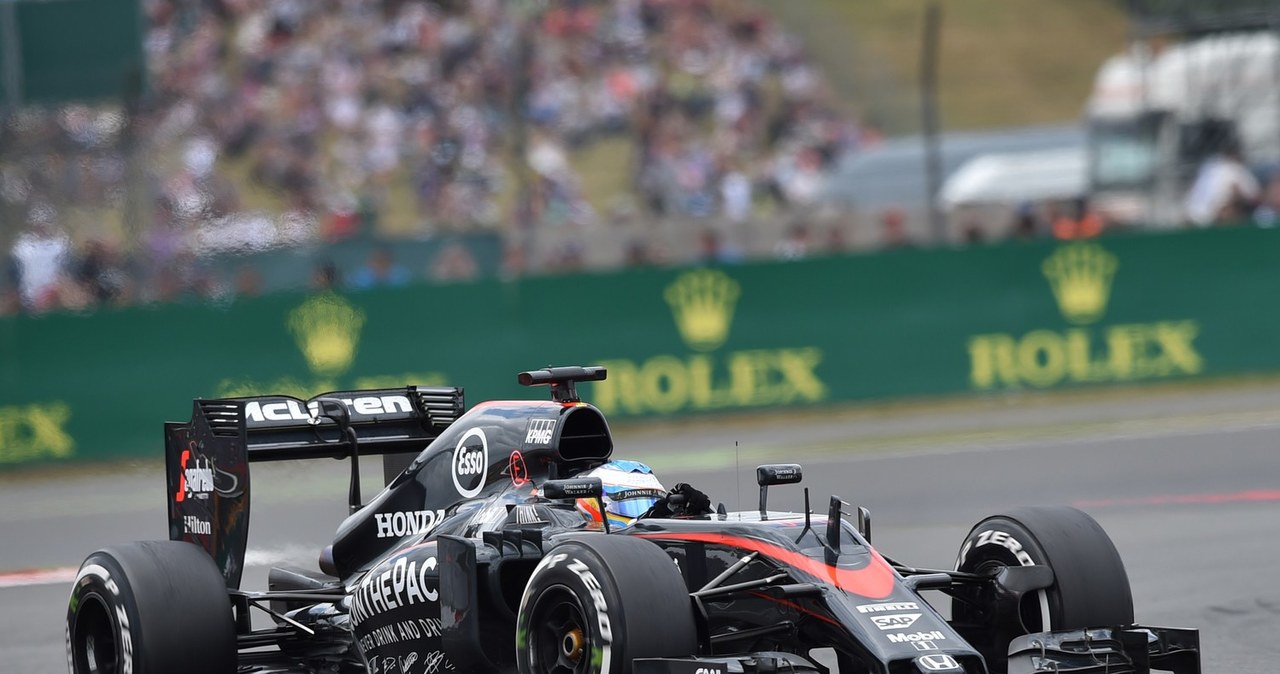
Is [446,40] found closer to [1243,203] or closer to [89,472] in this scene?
[89,472]

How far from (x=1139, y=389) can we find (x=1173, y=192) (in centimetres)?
439

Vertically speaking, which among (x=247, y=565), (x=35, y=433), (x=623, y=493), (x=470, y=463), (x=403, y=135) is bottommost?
(x=247, y=565)

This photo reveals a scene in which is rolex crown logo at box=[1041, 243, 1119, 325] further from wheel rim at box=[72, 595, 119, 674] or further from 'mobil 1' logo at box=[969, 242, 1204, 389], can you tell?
wheel rim at box=[72, 595, 119, 674]

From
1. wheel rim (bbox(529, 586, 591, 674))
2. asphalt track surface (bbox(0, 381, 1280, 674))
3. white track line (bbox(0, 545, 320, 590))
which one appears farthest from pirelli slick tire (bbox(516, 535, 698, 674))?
white track line (bbox(0, 545, 320, 590))

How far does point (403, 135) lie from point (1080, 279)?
7.61m

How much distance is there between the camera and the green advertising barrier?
16.7 metres

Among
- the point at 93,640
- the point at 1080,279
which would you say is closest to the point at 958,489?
the point at 1080,279

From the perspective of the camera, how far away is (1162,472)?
13469 millimetres

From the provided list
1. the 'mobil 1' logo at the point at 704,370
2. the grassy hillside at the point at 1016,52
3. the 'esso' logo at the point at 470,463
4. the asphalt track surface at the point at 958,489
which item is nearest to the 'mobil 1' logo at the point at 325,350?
the asphalt track surface at the point at 958,489

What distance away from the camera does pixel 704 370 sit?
1767cm

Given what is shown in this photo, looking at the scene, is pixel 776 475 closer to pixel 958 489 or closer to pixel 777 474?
pixel 777 474

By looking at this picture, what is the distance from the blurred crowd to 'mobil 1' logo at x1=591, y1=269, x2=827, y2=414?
131 cm

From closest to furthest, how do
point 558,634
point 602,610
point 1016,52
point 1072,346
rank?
point 602,610, point 558,634, point 1072,346, point 1016,52

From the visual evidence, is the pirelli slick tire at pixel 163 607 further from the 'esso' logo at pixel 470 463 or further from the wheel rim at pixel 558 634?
the wheel rim at pixel 558 634
